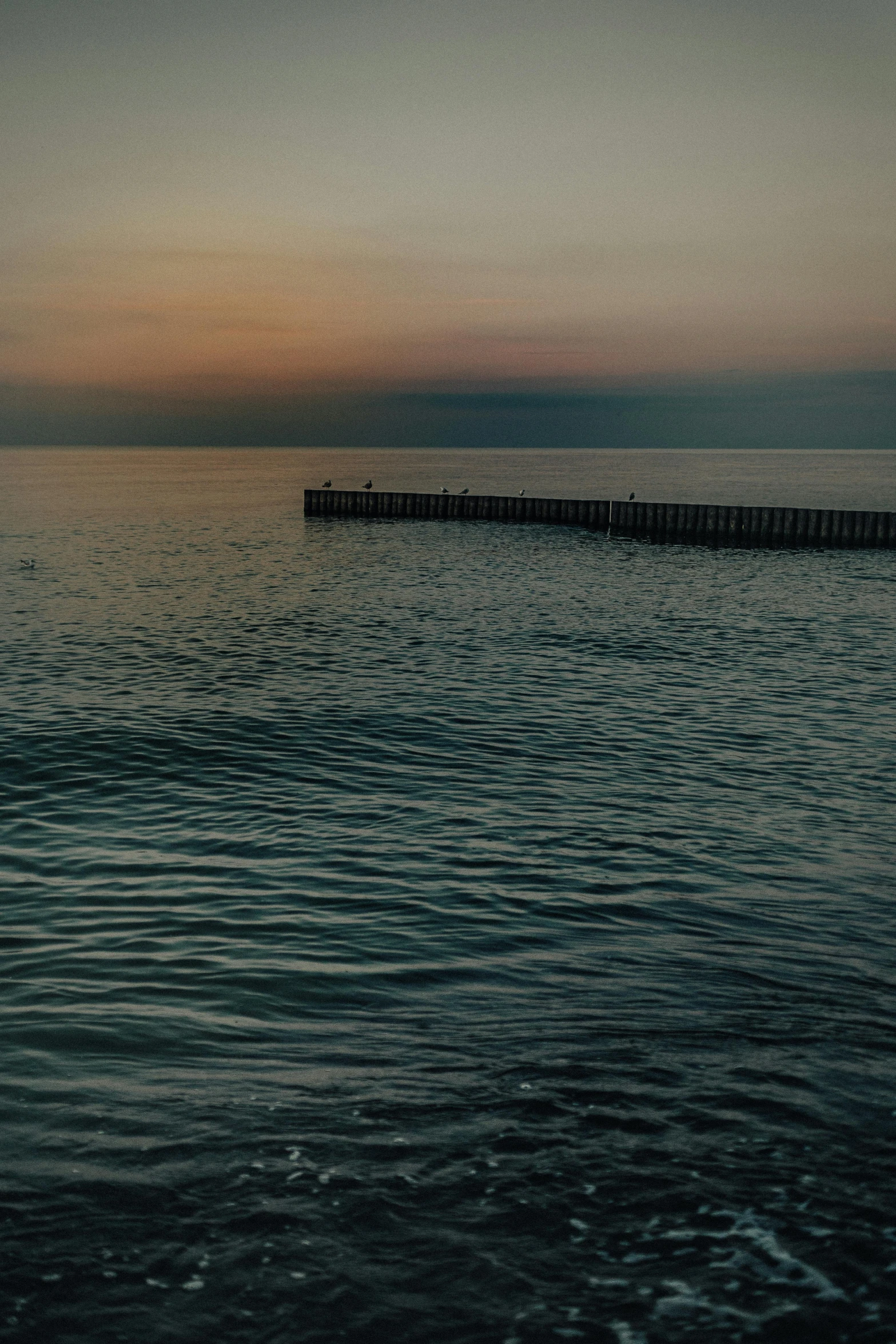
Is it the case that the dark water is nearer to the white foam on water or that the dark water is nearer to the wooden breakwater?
the white foam on water

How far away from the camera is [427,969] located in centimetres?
975

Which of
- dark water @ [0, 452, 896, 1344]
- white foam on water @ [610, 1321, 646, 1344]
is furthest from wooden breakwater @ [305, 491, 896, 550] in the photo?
white foam on water @ [610, 1321, 646, 1344]

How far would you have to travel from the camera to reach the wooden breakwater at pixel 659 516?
61.8 m

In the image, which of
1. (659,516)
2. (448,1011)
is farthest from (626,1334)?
(659,516)

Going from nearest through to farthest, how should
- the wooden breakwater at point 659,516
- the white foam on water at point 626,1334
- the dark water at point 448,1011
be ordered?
the white foam on water at point 626,1334, the dark water at point 448,1011, the wooden breakwater at point 659,516

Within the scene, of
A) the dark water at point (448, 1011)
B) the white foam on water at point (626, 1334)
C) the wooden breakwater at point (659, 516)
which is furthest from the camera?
the wooden breakwater at point (659, 516)

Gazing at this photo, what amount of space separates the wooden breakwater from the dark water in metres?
42.0

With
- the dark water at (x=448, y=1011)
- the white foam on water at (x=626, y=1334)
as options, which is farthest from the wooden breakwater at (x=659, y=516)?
the white foam on water at (x=626, y=1334)

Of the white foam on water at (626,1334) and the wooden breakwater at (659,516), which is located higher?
the wooden breakwater at (659,516)

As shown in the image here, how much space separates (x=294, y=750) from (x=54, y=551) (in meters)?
42.0

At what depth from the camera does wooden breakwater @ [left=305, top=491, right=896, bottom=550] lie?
61844 mm

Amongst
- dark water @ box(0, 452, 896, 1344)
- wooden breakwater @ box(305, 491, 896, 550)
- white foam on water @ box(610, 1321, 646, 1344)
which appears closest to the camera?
white foam on water @ box(610, 1321, 646, 1344)

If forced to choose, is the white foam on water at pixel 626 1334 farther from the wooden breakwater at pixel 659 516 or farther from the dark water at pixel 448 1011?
A: the wooden breakwater at pixel 659 516

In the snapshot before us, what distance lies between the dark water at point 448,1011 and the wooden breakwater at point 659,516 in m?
42.0
